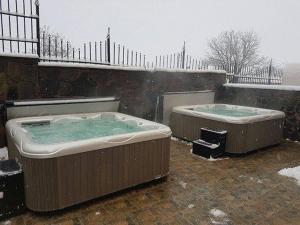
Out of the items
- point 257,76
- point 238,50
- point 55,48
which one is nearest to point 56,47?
point 55,48

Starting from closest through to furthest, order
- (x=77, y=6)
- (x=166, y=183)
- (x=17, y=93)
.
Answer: (x=166, y=183) < (x=17, y=93) < (x=77, y=6)

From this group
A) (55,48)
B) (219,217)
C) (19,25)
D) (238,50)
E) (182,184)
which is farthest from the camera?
(238,50)

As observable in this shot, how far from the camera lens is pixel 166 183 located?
3000mm

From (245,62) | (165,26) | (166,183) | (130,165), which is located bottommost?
(166,183)

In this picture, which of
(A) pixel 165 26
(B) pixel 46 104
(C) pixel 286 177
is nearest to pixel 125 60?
(B) pixel 46 104

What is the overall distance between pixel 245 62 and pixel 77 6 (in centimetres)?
1429

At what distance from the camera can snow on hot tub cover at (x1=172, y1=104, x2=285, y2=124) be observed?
4008 mm

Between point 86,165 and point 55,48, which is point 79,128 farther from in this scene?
point 55,48

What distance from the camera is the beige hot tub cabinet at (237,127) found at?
3949mm

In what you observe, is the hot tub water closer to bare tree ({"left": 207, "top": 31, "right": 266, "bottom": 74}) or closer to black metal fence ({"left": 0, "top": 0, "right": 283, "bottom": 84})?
black metal fence ({"left": 0, "top": 0, "right": 283, "bottom": 84})

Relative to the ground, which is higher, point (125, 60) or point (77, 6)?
point (77, 6)

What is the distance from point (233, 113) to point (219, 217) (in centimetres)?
332

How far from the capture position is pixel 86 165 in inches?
93.1

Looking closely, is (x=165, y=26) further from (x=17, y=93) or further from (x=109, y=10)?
(x=17, y=93)
